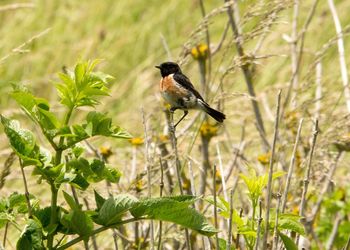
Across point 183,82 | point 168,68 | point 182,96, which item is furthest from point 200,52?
point 182,96

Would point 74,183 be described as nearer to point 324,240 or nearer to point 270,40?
point 324,240

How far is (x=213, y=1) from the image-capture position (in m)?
8.73

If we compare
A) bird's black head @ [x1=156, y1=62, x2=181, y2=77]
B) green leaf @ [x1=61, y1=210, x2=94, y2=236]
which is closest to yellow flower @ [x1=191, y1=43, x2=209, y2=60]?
bird's black head @ [x1=156, y1=62, x2=181, y2=77]

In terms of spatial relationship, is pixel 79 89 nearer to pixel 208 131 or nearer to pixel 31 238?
pixel 31 238

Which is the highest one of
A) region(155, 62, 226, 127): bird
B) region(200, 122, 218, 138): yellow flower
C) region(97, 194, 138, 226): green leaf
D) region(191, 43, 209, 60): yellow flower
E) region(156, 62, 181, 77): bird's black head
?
region(191, 43, 209, 60): yellow flower

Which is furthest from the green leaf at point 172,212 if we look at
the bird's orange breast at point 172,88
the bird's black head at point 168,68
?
the bird's black head at point 168,68

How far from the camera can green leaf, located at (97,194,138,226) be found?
1.65 m

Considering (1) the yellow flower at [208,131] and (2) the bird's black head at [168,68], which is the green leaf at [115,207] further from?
(1) the yellow flower at [208,131]

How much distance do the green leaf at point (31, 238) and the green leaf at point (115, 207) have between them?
123mm

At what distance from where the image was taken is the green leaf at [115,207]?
1647mm

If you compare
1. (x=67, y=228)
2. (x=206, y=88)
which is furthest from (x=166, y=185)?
(x=67, y=228)

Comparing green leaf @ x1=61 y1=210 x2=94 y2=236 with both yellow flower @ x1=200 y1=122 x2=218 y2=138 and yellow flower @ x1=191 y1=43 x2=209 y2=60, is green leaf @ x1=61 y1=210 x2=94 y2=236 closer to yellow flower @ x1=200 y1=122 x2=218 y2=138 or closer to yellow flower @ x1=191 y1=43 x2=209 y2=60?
yellow flower @ x1=200 y1=122 x2=218 y2=138

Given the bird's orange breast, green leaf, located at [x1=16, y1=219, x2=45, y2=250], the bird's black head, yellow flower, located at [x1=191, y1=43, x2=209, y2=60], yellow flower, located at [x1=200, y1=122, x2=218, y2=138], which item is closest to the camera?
green leaf, located at [x1=16, y1=219, x2=45, y2=250]

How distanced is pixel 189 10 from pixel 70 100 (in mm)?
7179
